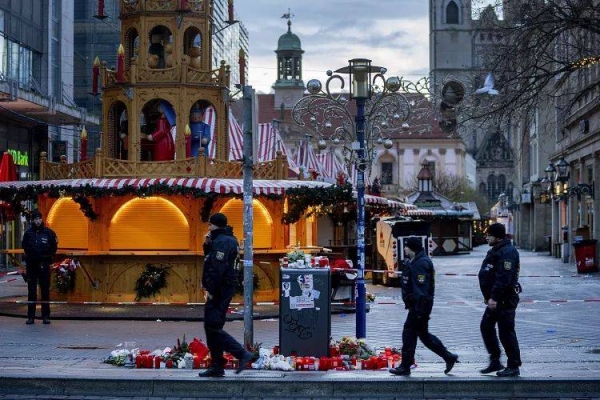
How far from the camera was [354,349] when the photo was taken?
15320 mm

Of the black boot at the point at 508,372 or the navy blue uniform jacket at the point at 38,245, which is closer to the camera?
the black boot at the point at 508,372

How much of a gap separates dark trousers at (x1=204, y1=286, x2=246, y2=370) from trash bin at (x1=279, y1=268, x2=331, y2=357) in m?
1.43

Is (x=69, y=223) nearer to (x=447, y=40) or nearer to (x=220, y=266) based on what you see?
(x=220, y=266)

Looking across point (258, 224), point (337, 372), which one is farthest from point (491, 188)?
point (337, 372)

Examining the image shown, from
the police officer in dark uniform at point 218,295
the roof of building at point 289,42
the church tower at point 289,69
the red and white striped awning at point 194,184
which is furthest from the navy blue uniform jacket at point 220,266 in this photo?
the roof of building at point 289,42

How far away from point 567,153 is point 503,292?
39.9 m

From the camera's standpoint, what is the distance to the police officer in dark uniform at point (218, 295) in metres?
13.6

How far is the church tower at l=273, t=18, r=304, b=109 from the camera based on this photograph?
5187 inches

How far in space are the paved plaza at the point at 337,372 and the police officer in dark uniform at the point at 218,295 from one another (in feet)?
1.15

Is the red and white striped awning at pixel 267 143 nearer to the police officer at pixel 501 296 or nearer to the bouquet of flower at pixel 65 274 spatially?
the bouquet of flower at pixel 65 274

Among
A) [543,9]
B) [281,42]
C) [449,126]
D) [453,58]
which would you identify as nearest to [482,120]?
[449,126]

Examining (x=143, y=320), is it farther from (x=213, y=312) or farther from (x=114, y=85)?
(x=213, y=312)

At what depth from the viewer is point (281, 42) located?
437ft

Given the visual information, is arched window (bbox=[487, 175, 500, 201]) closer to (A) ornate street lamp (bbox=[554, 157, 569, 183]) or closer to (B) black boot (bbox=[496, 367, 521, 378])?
(A) ornate street lamp (bbox=[554, 157, 569, 183])
